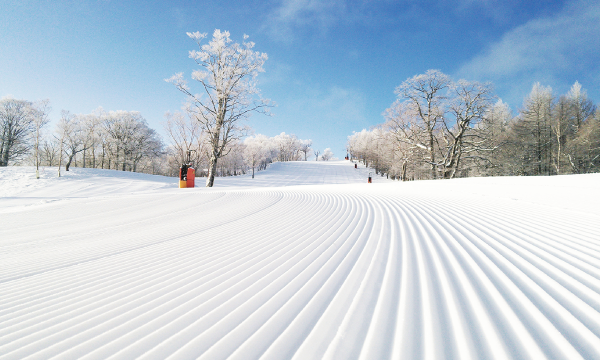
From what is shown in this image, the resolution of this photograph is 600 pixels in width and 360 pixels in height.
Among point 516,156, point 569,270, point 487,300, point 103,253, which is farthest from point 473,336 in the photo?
point 516,156

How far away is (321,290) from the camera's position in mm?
1602

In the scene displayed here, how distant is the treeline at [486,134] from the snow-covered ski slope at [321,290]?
13.0m

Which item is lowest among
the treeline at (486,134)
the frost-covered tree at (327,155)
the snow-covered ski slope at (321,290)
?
the snow-covered ski slope at (321,290)

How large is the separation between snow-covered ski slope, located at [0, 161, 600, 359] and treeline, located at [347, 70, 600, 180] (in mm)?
12963

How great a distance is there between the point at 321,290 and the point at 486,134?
61.5 feet

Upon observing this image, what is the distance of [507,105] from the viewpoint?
1119 inches

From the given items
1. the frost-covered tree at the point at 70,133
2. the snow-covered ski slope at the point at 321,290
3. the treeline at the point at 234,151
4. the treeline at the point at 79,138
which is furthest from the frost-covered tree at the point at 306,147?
the snow-covered ski slope at the point at 321,290

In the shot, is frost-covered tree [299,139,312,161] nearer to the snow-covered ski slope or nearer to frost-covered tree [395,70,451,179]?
frost-covered tree [395,70,451,179]

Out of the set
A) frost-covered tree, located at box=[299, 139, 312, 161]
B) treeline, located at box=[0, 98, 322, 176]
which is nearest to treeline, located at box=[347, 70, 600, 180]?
treeline, located at box=[0, 98, 322, 176]

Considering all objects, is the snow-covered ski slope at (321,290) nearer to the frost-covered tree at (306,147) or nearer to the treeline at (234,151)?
the treeline at (234,151)

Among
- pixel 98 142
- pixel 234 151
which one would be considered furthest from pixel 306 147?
pixel 98 142

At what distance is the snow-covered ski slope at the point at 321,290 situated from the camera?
1088mm

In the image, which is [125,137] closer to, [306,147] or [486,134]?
[486,134]

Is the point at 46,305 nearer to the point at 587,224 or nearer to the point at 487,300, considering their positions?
the point at 487,300
